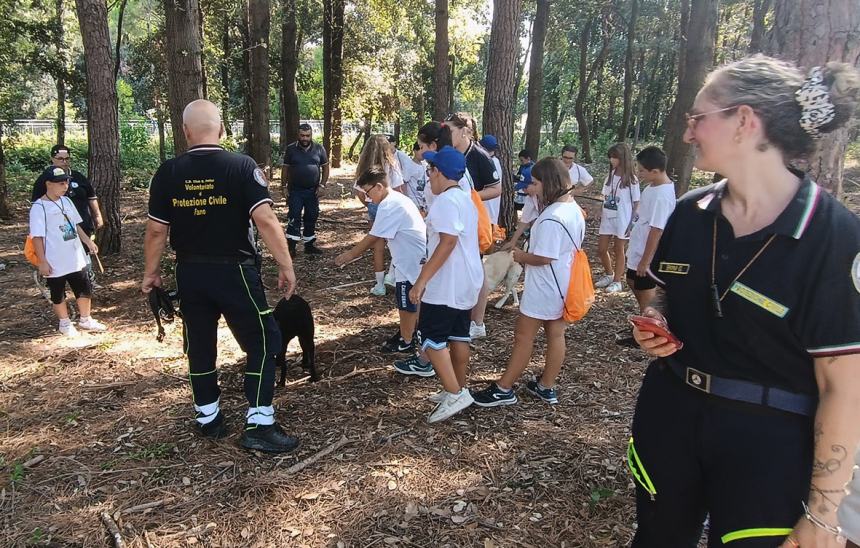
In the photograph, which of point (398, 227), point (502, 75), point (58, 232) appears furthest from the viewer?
point (502, 75)

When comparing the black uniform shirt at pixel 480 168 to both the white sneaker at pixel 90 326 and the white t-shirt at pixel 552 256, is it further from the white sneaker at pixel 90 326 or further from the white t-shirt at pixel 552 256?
the white sneaker at pixel 90 326

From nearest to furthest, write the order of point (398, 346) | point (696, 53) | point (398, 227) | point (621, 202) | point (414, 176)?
point (398, 227) < point (398, 346) < point (621, 202) < point (414, 176) < point (696, 53)

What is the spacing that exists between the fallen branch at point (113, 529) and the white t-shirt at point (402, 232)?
2.69m

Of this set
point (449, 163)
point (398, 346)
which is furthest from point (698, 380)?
point (398, 346)

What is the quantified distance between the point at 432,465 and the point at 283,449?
1.02 m

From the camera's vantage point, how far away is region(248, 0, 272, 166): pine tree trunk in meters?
14.3

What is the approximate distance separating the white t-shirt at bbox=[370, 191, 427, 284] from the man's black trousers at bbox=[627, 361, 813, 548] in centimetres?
306

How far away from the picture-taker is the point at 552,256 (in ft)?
12.6

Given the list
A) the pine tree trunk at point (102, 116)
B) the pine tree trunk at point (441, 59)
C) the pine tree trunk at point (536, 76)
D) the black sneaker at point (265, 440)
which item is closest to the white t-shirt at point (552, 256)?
the black sneaker at point (265, 440)

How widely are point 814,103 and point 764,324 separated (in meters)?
0.63

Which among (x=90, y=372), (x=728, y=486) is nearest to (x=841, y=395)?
(x=728, y=486)

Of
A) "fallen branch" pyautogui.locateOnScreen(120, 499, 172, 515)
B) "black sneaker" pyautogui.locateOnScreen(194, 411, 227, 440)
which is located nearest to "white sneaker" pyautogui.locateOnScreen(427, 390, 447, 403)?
"black sneaker" pyautogui.locateOnScreen(194, 411, 227, 440)

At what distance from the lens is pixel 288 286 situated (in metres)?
3.79

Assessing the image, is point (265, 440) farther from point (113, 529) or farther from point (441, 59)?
point (441, 59)
